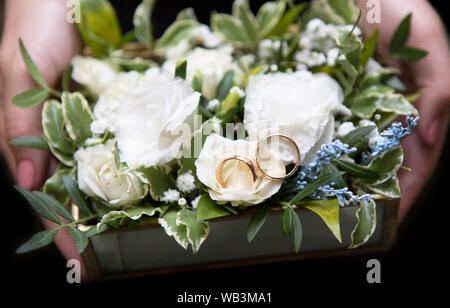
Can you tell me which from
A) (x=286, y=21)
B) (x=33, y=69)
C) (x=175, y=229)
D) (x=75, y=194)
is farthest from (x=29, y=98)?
(x=286, y=21)

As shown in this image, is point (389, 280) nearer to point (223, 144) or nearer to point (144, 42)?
point (223, 144)

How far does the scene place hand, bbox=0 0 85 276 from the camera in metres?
0.63

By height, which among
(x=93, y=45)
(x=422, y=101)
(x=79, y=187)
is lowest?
(x=79, y=187)

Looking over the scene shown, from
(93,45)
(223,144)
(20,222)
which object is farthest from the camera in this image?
(20,222)

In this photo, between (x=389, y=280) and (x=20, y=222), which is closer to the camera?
(x=389, y=280)

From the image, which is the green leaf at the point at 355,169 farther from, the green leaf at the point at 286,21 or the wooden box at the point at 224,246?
the green leaf at the point at 286,21

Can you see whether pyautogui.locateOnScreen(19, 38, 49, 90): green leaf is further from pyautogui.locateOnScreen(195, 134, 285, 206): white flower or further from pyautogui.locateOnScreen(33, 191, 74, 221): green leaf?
pyautogui.locateOnScreen(195, 134, 285, 206): white flower

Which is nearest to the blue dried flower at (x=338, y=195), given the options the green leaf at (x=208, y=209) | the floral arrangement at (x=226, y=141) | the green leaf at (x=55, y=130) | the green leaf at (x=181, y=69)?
the floral arrangement at (x=226, y=141)

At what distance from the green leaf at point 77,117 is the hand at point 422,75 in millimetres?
410

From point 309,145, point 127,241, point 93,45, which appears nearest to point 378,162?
point 309,145

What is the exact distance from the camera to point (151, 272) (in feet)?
1.98

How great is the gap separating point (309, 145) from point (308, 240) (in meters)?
0.16

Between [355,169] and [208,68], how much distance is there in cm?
23

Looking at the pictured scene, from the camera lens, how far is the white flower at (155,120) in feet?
1.62
